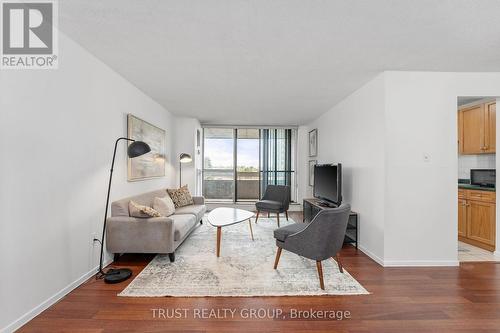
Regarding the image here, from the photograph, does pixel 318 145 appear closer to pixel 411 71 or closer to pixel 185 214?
pixel 411 71

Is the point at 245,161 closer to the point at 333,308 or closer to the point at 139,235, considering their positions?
the point at 139,235

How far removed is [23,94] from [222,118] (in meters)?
4.18

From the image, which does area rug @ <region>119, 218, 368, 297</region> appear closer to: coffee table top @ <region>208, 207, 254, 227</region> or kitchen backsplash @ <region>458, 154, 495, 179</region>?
coffee table top @ <region>208, 207, 254, 227</region>

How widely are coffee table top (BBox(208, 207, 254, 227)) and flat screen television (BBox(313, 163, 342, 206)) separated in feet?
4.50

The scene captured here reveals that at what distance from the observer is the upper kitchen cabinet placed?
11.9 ft

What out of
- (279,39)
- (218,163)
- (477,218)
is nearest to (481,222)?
(477,218)

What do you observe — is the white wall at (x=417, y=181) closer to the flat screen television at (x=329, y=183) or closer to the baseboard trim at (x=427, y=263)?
the baseboard trim at (x=427, y=263)

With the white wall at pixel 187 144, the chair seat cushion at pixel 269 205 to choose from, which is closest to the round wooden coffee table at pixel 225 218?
the chair seat cushion at pixel 269 205

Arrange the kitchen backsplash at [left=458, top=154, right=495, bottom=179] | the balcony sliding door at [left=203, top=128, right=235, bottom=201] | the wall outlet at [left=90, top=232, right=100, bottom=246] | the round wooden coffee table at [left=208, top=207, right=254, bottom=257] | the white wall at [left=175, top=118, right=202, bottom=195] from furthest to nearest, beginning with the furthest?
1. the balcony sliding door at [left=203, top=128, right=235, bottom=201]
2. the white wall at [left=175, top=118, right=202, bottom=195]
3. the kitchen backsplash at [left=458, top=154, right=495, bottom=179]
4. the round wooden coffee table at [left=208, top=207, right=254, bottom=257]
5. the wall outlet at [left=90, top=232, right=100, bottom=246]

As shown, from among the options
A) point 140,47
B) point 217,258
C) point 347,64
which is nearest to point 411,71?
point 347,64

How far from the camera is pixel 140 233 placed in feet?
9.64

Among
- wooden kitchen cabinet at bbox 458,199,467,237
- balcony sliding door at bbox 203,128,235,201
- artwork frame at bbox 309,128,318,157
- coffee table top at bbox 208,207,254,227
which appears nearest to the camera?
coffee table top at bbox 208,207,254,227

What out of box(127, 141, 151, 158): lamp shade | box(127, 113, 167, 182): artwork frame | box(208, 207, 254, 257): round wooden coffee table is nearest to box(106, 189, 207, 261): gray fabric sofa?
box(208, 207, 254, 257): round wooden coffee table

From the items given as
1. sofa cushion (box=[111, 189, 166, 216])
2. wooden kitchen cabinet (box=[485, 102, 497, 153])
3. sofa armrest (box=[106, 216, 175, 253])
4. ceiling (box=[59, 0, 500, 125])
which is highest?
ceiling (box=[59, 0, 500, 125])
